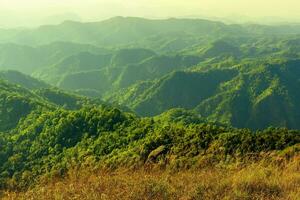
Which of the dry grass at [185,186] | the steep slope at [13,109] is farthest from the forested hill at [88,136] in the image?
the dry grass at [185,186]

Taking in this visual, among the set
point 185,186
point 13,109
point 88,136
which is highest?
point 185,186

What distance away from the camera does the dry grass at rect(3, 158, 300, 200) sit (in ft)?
37.9

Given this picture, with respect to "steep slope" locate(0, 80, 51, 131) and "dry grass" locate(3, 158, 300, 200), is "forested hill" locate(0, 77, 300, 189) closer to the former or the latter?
"steep slope" locate(0, 80, 51, 131)

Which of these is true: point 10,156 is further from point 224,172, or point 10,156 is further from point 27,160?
point 224,172

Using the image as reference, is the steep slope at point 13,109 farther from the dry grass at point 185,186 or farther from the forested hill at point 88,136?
the dry grass at point 185,186

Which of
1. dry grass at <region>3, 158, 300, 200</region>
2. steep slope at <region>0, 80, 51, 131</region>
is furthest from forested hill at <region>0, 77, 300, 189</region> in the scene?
dry grass at <region>3, 158, 300, 200</region>

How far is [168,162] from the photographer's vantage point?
1580 cm

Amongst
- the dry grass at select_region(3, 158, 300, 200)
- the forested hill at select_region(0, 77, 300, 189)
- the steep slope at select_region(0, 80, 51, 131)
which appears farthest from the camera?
the steep slope at select_region(0, 80, 51, 131)

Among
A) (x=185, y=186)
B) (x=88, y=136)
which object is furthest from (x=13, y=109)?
(x=185, y=186)

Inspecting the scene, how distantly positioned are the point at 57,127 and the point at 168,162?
51.5 meters

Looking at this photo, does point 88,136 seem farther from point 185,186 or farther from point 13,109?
point 185,186

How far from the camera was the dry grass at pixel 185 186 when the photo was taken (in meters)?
11.6

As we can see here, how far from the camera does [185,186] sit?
12039mm

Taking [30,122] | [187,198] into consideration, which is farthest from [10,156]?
[187,198]
